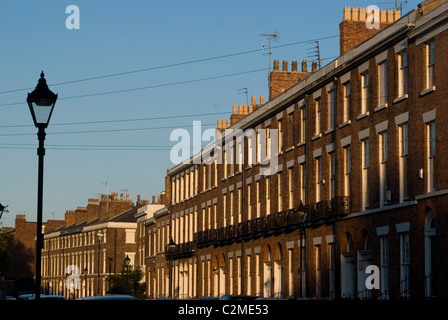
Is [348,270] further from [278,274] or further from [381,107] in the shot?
[278,274]

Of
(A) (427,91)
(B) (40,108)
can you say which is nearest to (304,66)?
(A) (427,91)

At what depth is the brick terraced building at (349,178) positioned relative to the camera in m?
33.9

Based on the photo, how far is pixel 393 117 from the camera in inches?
1460

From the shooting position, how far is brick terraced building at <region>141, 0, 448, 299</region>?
111 feet

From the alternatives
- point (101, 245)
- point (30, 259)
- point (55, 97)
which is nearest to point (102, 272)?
point (101, 245)

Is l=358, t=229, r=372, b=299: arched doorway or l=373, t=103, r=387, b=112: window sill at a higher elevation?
l=373, t=103, r=387, b=112: window sill

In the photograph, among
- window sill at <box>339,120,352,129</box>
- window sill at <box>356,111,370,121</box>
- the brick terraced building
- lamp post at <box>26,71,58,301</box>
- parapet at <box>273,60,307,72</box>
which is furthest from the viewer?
parapet at <box>273,60,307,72</box>

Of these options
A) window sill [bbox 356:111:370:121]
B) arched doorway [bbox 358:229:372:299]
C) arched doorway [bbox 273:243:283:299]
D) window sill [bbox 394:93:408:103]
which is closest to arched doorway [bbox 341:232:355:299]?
arched doorway [bbox 358:229:372:299]

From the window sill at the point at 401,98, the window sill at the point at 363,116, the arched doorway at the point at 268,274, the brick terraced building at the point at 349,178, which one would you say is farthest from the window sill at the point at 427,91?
the arched doorway at the point at 268,274

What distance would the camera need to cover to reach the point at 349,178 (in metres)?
41.7

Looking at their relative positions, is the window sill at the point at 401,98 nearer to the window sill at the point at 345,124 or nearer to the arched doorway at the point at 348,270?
the window sill at the point at 345,124

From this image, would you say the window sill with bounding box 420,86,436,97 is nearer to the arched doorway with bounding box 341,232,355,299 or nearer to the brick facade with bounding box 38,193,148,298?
the arched doorway with bounding box 341,232,355,299
